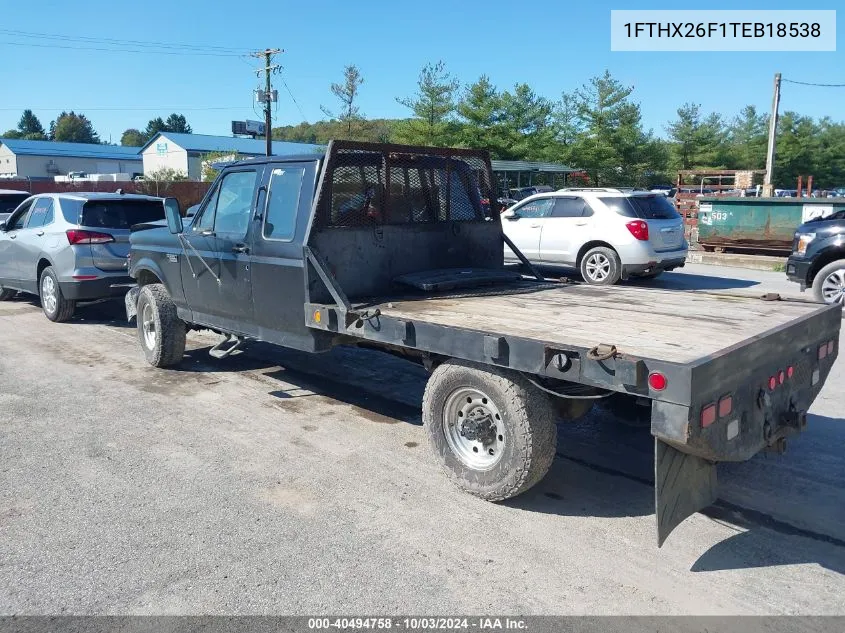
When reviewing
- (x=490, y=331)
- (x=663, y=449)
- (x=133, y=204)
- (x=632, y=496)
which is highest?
(x=133, y=204)

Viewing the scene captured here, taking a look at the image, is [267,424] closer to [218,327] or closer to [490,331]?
[218,327]

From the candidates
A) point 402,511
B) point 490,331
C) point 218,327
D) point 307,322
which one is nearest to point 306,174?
point 307,322

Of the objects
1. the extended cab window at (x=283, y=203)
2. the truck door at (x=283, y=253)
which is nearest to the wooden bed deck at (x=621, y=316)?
the truck door at (x=283, y=253)

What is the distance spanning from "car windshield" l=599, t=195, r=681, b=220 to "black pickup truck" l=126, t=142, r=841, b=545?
6.48 m

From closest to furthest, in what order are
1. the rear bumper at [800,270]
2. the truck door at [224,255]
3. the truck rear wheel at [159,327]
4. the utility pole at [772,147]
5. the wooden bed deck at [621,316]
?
1. the wooden bed deck at [621,316]
2. the truck door at [224,255]
3. the truck rear wheel at [159,327]
4. the rear bumper at [800,270]
5. the utility pole at [772,147]

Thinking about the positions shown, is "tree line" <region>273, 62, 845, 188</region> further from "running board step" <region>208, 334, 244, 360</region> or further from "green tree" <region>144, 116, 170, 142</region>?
→ "green tree" <region>144, 116, 170, 142</region>

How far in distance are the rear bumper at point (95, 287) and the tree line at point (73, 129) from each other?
124524mm

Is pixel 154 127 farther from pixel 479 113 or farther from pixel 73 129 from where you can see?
pixel 479 113

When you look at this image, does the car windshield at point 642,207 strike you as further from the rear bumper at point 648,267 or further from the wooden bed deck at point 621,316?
the wooden bed deck at point 621,316

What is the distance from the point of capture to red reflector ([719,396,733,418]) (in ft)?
11.5

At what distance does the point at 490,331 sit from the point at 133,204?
754cm

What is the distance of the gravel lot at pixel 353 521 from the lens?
136 inches

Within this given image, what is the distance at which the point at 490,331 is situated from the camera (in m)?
4.20

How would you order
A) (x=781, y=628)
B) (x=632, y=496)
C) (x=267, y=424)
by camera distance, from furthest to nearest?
(x=267, y=424) < (x=632, y=496) < (x=781, y=628)
